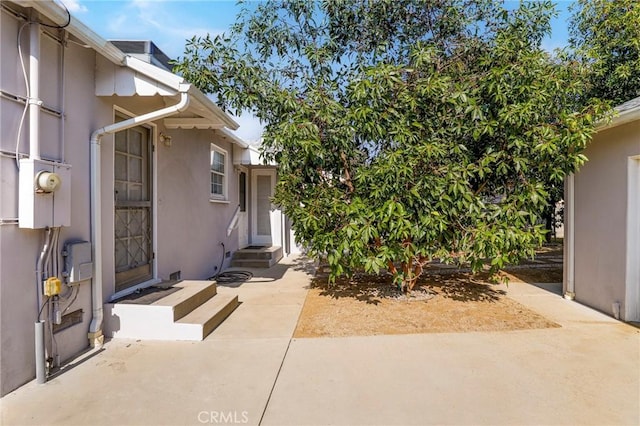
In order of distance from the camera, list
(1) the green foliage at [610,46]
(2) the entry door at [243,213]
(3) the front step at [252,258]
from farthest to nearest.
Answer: (2) the entry door at [243,213] < (3) the front step at [252,258] < (1) the green foliage at [610,46]

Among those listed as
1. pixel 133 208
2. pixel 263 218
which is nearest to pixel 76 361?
pixel 133 208

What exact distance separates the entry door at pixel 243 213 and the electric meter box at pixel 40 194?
690 centimetres

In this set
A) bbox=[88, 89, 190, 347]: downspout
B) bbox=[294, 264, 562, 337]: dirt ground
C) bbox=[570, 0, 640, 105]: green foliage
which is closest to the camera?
bbox=[88, 89, 190, 347]: downspout

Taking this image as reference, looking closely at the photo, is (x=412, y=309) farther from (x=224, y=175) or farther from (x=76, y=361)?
(x=224, y=175)

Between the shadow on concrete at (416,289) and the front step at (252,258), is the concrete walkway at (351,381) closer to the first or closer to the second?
the shadow on concrete at (416,289)

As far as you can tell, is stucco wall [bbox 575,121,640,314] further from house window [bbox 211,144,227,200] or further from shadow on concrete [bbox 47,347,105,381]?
house window [bbox 211,144,227,200]

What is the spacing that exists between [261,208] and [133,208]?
21.3ft

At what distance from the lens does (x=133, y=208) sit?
5.09 m

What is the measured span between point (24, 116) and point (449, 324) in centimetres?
521

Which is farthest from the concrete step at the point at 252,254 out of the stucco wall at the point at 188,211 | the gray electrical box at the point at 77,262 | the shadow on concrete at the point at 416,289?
the gray electrical box at the point at 77,262

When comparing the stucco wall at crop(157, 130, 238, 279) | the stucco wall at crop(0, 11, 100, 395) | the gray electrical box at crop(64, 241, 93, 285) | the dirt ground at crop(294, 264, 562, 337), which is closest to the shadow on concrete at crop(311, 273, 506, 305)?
the dirt ground at crop(294, 264, 562, 337)

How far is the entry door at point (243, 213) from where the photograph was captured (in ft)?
34.1

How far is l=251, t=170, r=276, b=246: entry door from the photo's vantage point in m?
11.4

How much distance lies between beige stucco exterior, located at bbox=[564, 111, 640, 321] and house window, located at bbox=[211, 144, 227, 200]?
708 centimetres
